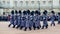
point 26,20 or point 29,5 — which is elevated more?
point 29,5

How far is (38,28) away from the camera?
929 inches

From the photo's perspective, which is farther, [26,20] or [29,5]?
[29,5]

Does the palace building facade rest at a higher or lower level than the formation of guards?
higher

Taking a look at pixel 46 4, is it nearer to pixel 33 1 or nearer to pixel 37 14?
pixel 33 1

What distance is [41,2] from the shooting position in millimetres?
55594

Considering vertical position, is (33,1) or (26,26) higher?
(33,1)

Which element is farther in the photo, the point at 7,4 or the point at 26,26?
the point at 7,4

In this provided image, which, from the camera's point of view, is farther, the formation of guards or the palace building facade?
the palace building facade

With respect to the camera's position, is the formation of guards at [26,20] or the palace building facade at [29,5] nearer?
the formation of guards at [26,20]

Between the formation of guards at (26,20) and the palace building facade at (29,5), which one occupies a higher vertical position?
the palace building facade at (29,5)

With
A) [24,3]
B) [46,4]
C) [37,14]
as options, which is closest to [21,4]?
[24,3]

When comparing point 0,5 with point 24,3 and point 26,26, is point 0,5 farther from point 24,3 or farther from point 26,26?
point 26,26

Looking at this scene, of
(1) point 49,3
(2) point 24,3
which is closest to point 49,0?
(1) point 49,3

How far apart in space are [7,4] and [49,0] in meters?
7.65
